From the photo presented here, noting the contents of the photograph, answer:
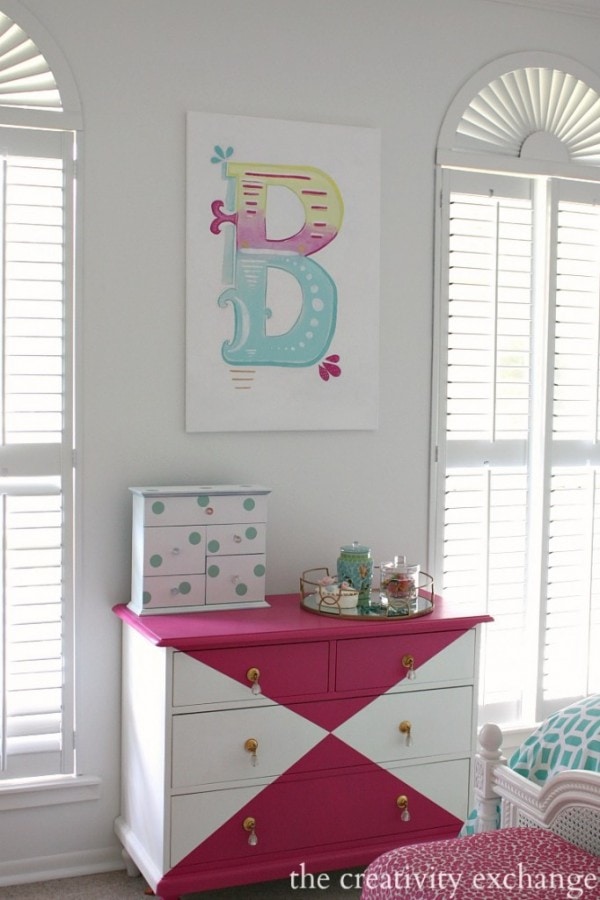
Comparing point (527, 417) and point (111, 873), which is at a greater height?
point (527, 417)

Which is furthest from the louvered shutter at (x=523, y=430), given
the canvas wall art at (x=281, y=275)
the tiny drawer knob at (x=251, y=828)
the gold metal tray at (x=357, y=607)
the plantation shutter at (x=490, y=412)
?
the tiny drawer knob at (x=251, y=828)

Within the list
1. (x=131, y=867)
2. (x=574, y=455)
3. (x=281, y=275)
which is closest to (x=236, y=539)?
(x=281, y=275)

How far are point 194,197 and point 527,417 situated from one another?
1229mm

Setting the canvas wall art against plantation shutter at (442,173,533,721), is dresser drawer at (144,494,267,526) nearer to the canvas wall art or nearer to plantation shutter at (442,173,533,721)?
the canvas wall art

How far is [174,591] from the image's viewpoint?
8.64ft

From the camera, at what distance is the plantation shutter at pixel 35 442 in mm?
2668

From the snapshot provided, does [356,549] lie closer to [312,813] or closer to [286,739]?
[286,739]

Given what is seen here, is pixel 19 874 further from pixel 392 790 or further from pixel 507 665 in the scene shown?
pixel 507 665

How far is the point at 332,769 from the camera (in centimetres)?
258

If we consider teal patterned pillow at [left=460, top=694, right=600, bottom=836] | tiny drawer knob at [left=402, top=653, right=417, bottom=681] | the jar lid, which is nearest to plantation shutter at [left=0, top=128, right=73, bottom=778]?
the jar lid

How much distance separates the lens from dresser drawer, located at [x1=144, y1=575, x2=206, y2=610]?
103 inches

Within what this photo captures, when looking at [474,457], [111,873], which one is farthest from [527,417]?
[111,873]

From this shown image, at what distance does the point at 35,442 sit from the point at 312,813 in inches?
45.8

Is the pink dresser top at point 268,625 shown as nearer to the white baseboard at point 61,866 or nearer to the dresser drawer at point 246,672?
the dresser drawer at point 246,672
